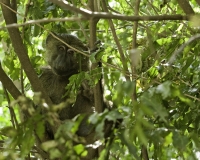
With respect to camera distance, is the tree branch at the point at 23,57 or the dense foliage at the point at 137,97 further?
the tree branch at the point at 23,57

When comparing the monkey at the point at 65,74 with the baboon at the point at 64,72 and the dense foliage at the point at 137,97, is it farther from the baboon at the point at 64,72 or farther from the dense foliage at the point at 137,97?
the dense foliage at the point at 137,97

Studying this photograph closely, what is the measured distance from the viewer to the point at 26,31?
13.2 feet

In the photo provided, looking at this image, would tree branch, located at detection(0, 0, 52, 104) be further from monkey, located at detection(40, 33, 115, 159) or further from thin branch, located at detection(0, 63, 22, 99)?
monkey, located at detection(40, 33, 115, 159)

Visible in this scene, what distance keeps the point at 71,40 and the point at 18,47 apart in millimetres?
1663

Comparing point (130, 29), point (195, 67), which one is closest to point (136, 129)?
point (195, 67)

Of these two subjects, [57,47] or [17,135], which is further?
[57,47]

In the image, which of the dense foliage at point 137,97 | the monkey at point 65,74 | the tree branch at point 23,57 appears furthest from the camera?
the monkey at point 65,74

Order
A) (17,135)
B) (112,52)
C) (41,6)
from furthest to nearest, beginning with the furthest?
(112,52) → (41,6) → (17,135)

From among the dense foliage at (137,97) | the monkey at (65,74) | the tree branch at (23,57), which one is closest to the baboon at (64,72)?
the monkey at (65,74)

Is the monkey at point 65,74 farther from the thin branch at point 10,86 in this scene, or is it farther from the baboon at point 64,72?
the thin branch at point 10,86

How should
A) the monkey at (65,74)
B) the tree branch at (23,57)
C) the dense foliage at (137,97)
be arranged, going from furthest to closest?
the monkey at (65,74) < the tree branch at (23,57) < the dense foliage at (137,97)

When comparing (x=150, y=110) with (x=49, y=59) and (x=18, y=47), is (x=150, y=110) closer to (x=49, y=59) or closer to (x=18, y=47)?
(x=18, y=47)

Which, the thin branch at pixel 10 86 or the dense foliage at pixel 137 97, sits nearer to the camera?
the dense foliage at pixel 137 97

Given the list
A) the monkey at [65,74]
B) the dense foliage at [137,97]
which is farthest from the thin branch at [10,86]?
the monkey at [65,74]
